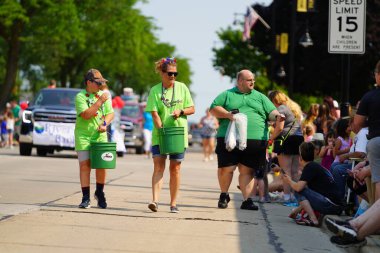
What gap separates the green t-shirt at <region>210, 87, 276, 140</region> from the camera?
13.8 meters

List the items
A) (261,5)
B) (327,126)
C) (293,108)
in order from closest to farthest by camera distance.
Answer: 1. (293,108)
2. (327,126)
3. (261,5)

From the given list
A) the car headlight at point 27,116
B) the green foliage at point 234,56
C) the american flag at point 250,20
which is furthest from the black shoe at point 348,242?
the green foliage at point 234,56

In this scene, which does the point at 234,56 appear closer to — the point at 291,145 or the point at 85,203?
the point at 291,145

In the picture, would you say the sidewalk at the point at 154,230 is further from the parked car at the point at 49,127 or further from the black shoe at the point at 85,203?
the parked car at the point at 49,127

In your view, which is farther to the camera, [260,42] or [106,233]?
[260,42]

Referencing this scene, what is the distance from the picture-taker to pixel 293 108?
16.2 meters

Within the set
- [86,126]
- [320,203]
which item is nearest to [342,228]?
[320,203]

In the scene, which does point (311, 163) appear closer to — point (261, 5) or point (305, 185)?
point (305, 185)

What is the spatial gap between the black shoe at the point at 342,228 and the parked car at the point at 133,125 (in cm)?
2568

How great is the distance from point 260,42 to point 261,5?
7.63 feet

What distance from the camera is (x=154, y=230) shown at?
1057 centimetres

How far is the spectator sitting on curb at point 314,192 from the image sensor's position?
12117 mm

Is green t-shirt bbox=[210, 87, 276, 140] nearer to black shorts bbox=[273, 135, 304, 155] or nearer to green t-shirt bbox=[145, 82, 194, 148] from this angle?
green t-shirt bbox=[145, 82, 194, 148]

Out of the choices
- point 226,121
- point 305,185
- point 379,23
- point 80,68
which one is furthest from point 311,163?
point 80,68
